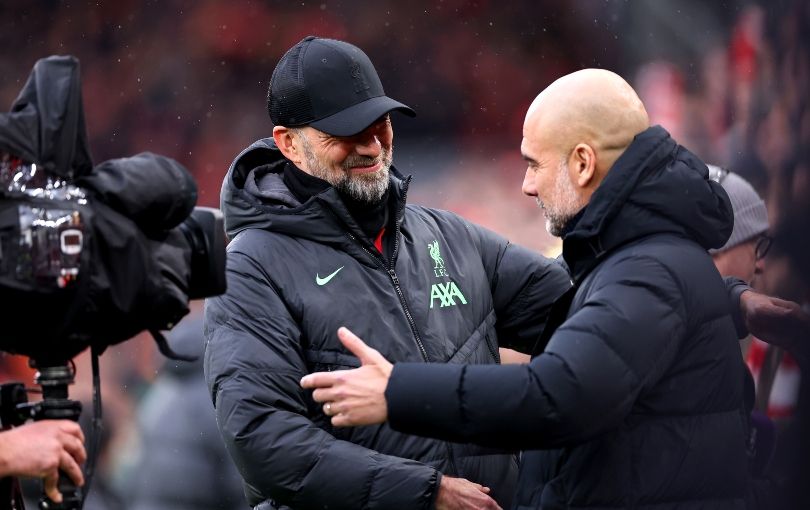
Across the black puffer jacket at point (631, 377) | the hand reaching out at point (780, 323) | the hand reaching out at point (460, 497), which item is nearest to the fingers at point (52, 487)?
the black puffer jacket at point (631, 377)

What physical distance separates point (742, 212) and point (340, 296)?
1.89 m

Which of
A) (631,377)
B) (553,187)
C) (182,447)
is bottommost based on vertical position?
(182,447)

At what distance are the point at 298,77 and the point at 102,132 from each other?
357 cm

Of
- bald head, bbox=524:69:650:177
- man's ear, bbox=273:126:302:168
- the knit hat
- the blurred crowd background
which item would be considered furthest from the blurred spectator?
bald head, bbox=524:69:650:177

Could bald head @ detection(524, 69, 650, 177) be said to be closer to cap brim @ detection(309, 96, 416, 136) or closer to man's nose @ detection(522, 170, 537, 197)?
man's nose @ detection(522, 170, 537, 197)

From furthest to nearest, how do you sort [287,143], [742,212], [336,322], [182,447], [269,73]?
[269,73] → [182,447] → [742,212] → [287,143] → [336,322]

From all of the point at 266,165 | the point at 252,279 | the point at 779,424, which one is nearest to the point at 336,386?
the point at 252,279

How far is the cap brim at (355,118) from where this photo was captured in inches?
116

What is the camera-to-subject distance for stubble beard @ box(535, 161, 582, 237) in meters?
2.49

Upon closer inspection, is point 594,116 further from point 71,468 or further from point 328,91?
point 71,468

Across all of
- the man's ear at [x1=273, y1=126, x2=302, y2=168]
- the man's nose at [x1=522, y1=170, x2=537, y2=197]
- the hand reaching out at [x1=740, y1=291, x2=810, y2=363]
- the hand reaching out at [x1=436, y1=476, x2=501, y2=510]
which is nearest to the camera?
the man's nose at [x1=522, y1=170, x2=537, y2=197]

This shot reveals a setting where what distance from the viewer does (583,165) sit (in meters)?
2.46

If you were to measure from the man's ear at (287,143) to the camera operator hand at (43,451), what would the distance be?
45.3 inches

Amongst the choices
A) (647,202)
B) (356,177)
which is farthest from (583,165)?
(356,177)
